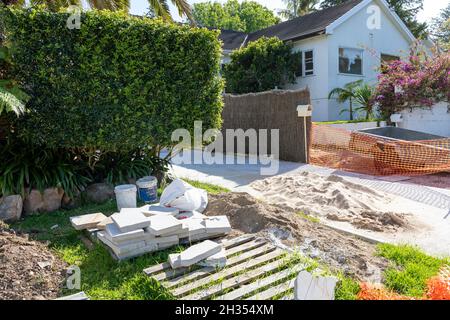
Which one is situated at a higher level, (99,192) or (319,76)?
(319,76)

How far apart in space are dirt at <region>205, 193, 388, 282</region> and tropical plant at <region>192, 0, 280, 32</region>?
42.8m

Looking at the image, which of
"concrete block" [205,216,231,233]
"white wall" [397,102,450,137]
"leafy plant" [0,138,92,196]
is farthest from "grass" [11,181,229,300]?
"white wall" [397,102,450,137]

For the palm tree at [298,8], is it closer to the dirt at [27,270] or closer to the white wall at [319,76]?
the white wall at [319,76]

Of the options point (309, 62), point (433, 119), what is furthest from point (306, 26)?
point (433, 119)

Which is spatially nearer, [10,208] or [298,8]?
[10,208]

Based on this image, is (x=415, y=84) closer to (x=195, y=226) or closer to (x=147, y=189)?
(x=147, y=189)

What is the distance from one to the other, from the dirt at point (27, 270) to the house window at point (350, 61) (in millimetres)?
17725

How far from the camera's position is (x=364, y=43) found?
63.9 ft

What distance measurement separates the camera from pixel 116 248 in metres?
3.79

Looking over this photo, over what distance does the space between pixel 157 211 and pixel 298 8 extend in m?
35.5

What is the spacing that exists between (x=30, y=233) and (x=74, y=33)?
307 cm

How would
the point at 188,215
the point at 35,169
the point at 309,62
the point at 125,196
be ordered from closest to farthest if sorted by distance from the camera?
the point at 188,215 < the point at 125,196 < the point at 35,169 < the point at 309,62

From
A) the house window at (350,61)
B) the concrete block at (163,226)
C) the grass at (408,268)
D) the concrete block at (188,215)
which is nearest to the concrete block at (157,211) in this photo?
the concrete block at (188,215)
